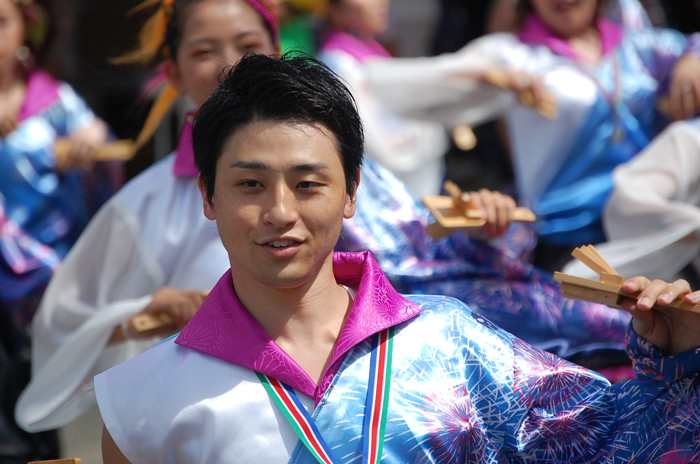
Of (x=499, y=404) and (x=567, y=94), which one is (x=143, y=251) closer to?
(x=499, y=404)

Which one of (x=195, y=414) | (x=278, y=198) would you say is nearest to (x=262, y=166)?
(x=278, y=198)

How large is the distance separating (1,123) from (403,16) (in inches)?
129

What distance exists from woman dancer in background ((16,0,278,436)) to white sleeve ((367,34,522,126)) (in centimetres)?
99

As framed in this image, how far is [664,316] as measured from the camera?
1321 mm

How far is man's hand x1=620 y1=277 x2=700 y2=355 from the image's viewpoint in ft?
4.02

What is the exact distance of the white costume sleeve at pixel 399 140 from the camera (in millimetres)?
3777

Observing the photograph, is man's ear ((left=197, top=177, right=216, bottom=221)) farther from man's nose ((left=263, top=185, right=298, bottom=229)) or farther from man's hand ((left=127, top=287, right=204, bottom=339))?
man's hand ((left=127, top=287, right=204, bottom=339))

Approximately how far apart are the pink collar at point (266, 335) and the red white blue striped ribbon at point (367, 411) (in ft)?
0.07

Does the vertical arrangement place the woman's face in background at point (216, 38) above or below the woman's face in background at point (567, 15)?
above

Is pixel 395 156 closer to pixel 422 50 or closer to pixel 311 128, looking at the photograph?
pixel 422 50

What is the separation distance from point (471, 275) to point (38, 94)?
1730mm

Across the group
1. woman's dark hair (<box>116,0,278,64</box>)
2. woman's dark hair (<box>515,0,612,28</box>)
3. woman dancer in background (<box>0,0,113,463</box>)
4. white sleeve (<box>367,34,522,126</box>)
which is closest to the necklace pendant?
white sleeve (<box>367,34,522,126</box>)

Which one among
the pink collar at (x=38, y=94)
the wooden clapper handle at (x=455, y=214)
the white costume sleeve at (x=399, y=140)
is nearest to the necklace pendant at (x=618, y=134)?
the wooden clapper handle at (x=455, y=214)

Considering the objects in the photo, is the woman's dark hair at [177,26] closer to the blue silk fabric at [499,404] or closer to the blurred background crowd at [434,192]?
the blurred background crowd at [434,192]
